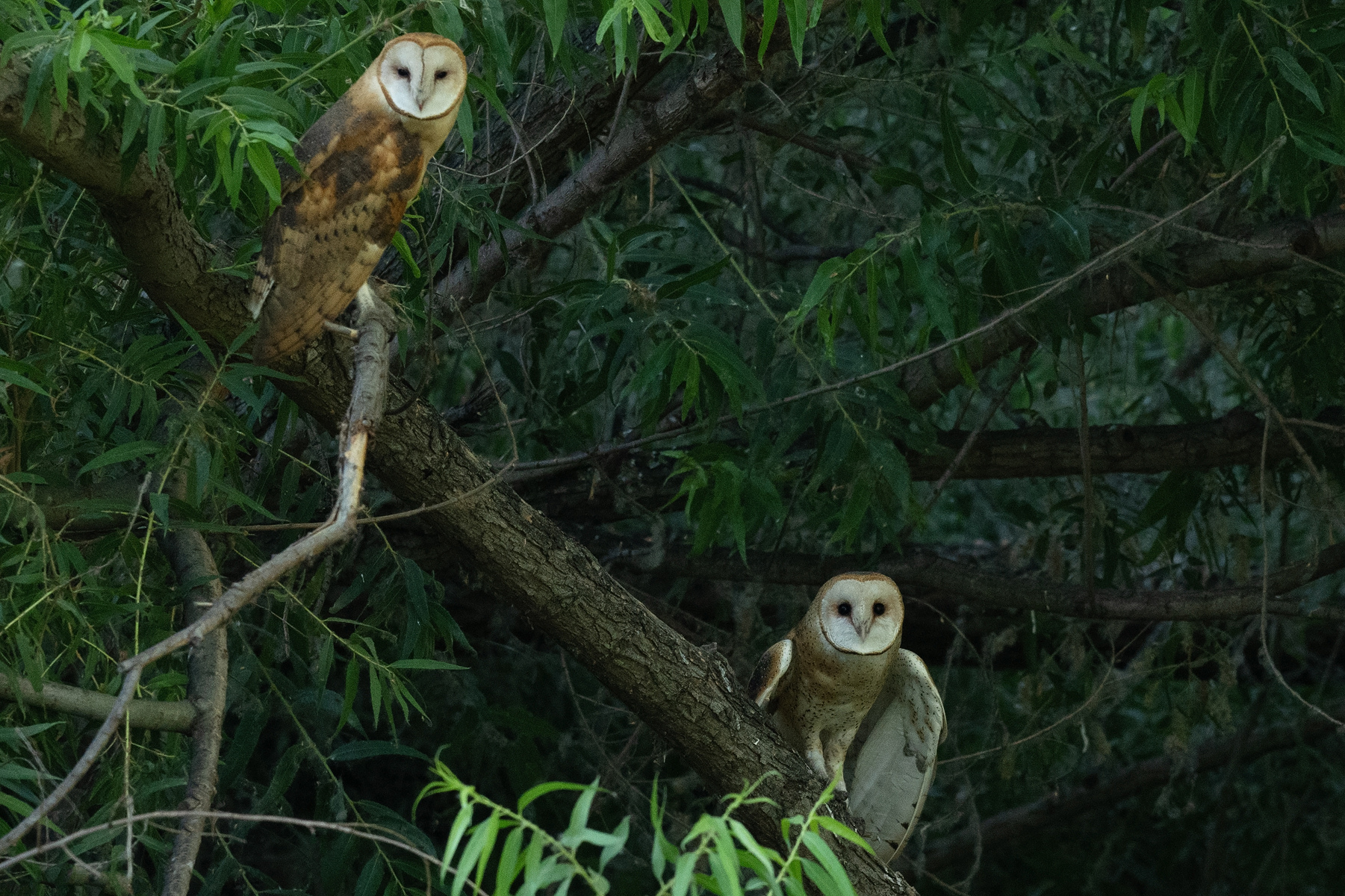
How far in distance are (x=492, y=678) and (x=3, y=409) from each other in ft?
6.87

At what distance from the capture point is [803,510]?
3.37 m

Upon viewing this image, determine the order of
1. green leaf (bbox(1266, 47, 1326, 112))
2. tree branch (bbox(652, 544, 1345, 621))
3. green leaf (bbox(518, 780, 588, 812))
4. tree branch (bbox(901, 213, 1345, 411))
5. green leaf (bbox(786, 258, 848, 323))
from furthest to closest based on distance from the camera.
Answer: tree branch (bbox(652, 544, 1345, 621)), tree branch (bbox(901, 213, 1345, 411)), green leaf (bbox(786, 258, 848, 323)), green leaf (bbox(1266, 47, 1326, 112)), green leaf (bbox(518, 780, 588, 812))

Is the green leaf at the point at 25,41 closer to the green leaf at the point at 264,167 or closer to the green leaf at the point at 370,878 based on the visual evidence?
the green leaf at the point at 264,167

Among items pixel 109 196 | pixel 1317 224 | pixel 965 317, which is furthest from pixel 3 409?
pixel 1317 224

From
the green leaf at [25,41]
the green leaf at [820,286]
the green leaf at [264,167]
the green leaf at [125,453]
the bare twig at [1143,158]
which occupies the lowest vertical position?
the bare twig at [1143,158]

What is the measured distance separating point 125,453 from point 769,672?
4.64ft

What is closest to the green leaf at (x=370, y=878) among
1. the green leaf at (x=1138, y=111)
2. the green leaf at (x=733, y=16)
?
the green leaf at (x=733, y=16)

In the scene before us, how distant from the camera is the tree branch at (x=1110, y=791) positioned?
4383 mm

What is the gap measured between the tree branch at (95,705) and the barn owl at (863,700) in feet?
3.92

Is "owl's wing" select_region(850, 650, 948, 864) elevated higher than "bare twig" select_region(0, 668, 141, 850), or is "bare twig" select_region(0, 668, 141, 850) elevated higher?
"bare twig" select_region(0, 668, 141, 850)

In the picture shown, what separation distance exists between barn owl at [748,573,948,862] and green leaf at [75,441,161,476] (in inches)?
53.5

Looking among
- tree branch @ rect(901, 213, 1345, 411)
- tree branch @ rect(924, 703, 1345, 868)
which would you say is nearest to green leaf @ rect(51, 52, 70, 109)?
tree branch @ rect(901, 213, 1345, 411)

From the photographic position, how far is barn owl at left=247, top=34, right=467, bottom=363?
6.13 ft

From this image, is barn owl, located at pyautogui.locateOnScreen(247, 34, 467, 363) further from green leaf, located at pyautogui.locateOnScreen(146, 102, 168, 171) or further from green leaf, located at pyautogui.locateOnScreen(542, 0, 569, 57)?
green leaf, located at pyautogui.locateOnScreen(146, 102, 168, 171)
